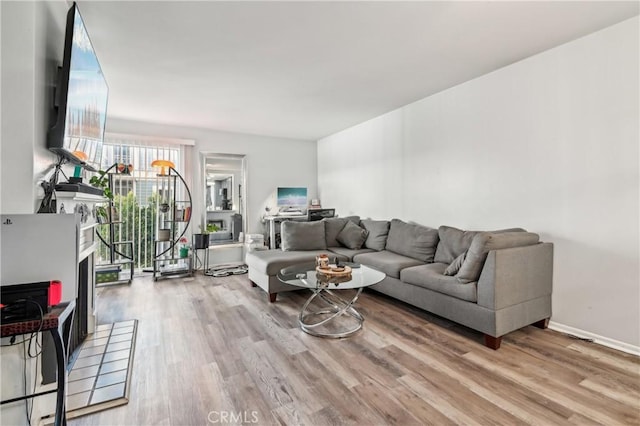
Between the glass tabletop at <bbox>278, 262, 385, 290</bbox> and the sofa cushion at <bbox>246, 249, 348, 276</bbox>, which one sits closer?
the glass tabletop at <bbox>278, 262, 385, 290</bbox>

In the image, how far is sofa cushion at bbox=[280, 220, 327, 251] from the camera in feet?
13.8

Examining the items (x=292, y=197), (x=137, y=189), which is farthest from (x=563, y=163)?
(x=137, y=189)

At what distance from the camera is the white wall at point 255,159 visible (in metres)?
5.14

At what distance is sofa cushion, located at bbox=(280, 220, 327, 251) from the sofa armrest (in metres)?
2.31

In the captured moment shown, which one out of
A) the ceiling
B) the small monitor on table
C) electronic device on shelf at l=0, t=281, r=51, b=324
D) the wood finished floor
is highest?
the ceiling

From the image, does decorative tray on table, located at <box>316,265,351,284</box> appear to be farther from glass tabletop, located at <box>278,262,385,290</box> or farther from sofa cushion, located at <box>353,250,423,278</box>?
sofa cushion, located at <box>353,250,423,278</box>

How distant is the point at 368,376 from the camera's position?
197 cm

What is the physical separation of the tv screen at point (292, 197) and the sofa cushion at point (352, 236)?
1.95m

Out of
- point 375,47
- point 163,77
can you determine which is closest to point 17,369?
point 163,77

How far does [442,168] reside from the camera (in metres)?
3.77

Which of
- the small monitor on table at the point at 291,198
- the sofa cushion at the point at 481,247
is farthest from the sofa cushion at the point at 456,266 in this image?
the small monitor on table at the point at 291,198

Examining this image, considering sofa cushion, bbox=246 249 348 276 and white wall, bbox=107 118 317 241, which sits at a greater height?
white wall, bbox=107 118 317 241

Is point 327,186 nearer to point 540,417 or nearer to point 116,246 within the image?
point 116,246

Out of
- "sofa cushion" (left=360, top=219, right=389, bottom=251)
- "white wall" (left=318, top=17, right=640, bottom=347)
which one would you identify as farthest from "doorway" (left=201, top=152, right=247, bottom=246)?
"white wall" (left=318, top=17, right=640, bottom=347)
